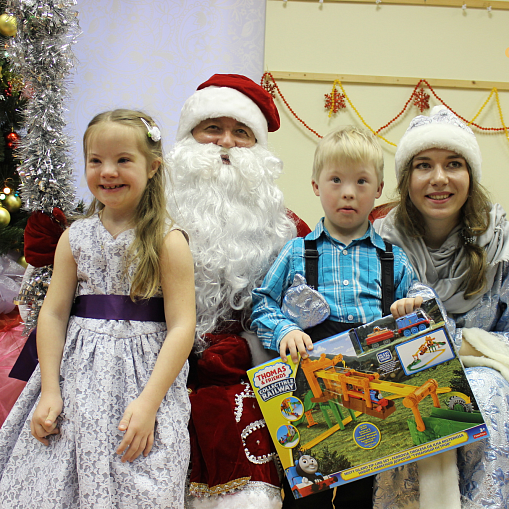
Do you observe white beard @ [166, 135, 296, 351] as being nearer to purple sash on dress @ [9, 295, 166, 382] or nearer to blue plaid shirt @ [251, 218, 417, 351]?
blue plaid shirt @ [251, 218, 417, 351]

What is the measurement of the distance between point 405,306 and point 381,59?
6.95 ft

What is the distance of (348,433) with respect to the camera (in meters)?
1.25

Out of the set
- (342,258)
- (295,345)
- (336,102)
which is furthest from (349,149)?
(336,102)

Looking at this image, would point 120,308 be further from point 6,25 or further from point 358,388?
point 6,25

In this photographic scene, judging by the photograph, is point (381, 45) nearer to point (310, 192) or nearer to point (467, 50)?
point (467, 50)

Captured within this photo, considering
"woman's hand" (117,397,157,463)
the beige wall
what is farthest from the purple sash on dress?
the beige wall

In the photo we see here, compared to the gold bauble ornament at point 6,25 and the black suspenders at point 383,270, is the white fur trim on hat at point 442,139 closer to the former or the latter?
the black suspenders at point 383,270

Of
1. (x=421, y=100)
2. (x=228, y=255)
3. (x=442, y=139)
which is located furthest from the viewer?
(x=421, y=100)

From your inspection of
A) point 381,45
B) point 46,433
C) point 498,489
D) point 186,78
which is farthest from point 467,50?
point 46,433

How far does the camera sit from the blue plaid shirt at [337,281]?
4.76ft

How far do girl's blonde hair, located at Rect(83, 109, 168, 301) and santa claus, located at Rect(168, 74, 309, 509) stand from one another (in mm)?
365

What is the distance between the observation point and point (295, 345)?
1319 millimetres

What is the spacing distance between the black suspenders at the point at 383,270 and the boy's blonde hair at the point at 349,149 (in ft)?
0.82

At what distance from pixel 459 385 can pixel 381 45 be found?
234 centimetres
